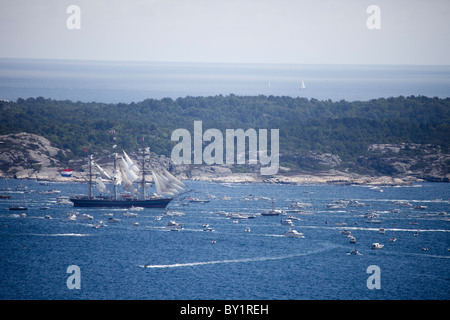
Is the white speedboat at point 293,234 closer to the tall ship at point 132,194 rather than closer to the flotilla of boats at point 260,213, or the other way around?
the flotilla of boats at point 260,213

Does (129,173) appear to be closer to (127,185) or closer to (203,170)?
(127,185)

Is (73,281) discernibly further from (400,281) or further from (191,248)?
(400,281)

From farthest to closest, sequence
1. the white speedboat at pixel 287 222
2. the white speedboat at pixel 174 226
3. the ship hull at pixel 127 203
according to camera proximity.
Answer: the ship hull at pixel 127 203 → the white speedboat at pixel 287 222 → the white speedboat at pixel 174 226

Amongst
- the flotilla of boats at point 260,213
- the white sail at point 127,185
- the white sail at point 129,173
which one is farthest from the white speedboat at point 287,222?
the white sail at point 129,173

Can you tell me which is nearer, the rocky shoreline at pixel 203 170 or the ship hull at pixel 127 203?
the ship hull at pixel 127 203

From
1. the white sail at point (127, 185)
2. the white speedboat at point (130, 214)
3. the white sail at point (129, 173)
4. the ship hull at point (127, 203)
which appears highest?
the white sail at point (129, 173)

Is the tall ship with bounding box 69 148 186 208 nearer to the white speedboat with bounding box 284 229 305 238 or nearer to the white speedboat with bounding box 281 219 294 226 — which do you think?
the white speedboat with bounding box 281 219 294 226

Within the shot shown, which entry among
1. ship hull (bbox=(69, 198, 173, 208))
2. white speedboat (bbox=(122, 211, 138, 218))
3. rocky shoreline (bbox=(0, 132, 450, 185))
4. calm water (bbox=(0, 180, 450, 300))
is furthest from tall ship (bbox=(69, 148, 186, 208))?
rocky shoreline (bbox=(0, 132, 450, 185))

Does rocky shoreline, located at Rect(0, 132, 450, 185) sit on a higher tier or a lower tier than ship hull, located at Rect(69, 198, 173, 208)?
higher
